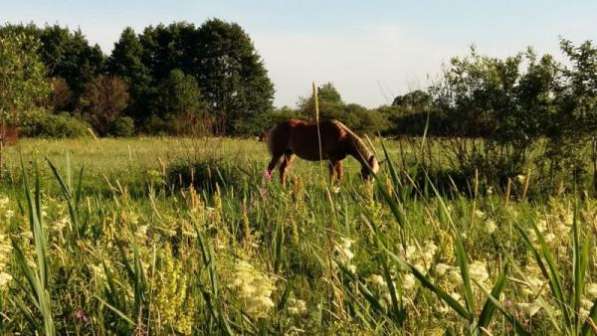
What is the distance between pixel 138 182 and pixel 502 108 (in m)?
7.26

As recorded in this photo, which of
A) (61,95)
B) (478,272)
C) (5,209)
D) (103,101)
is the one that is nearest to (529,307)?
(478,272)

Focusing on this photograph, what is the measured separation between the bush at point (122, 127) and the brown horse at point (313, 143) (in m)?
31.6

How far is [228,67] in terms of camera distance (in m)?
54.8

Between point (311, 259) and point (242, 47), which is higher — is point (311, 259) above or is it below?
below

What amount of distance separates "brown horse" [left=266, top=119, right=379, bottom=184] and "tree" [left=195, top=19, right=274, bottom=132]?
127 feet

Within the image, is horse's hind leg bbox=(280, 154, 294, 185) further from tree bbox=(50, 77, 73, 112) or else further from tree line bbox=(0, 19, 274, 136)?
tree bbox=(50, 77, 73, 112)

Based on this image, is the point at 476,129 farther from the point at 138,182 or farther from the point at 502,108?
→ the point at 138,182

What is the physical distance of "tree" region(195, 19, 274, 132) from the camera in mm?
52062

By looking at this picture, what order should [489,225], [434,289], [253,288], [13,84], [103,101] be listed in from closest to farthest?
[434,289] < [253,288] < [489,225] < [13,84] < [103,101]

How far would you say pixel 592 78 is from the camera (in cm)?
1066

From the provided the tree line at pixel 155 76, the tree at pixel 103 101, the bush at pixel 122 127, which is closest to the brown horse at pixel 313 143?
the tree line at pixel 155 76

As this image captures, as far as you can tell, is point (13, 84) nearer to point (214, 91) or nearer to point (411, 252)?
point (411, 252)

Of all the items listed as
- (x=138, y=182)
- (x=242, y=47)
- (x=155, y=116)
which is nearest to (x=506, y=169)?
(x=138, y=182)

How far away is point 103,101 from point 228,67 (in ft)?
38.5
